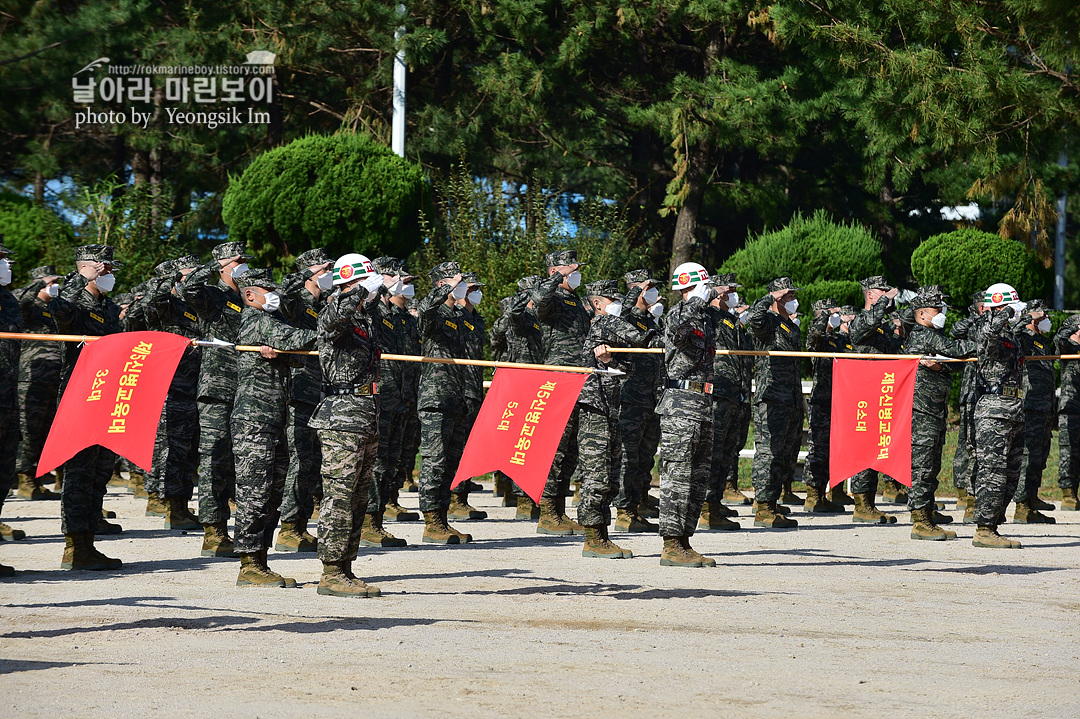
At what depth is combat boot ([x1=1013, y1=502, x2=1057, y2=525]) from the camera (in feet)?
45.1

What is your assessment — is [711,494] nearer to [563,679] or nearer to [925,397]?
[925,397]

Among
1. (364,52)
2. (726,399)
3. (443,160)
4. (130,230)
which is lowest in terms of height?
(726,399)

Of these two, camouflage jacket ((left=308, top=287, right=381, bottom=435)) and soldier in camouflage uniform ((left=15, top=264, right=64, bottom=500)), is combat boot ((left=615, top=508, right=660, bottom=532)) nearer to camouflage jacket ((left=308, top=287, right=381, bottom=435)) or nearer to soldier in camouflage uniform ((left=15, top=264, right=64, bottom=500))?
camouflage jacket ((left=308, top=287, right=381, bottom=435))

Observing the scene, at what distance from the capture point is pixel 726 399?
12852 mm

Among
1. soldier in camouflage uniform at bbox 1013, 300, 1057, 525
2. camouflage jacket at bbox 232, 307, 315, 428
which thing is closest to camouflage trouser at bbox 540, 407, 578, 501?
camouflage jacket at bbox 232, 307, 315, 428

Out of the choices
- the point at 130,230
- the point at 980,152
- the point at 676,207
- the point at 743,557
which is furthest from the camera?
the point at 676,207

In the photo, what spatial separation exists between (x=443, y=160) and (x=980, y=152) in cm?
1308

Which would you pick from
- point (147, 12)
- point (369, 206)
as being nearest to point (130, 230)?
point (369, 206)

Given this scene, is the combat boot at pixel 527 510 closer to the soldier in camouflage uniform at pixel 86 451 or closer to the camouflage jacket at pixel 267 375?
the soldier in camouflage uniform at pixel 86 451

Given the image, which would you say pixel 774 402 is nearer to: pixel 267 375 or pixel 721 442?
pixel 721 442

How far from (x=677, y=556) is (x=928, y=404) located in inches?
154

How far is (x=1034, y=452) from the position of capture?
45.6ft

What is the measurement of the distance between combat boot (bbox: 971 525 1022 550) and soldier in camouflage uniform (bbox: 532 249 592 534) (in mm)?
3533

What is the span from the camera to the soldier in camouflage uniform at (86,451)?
9.39 meters
